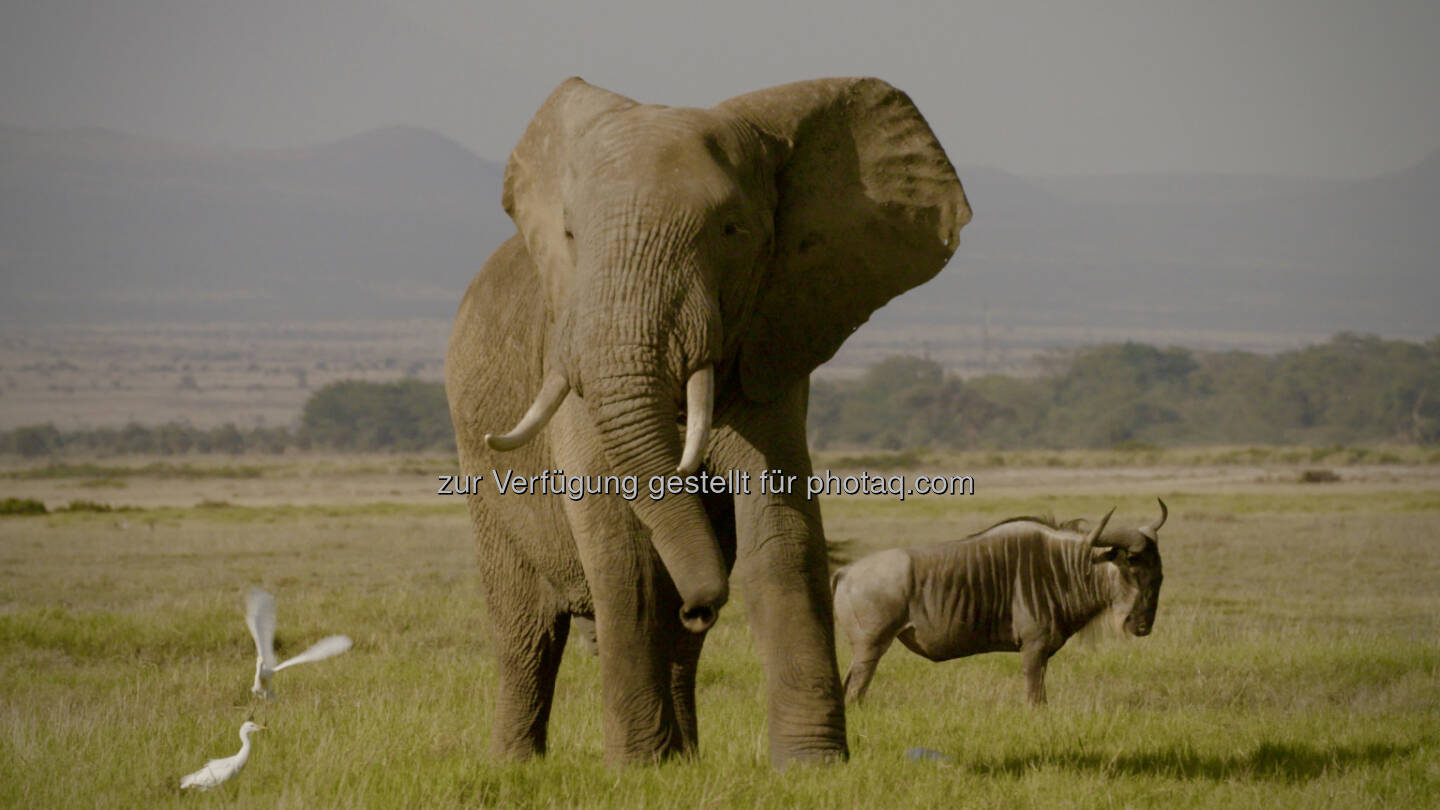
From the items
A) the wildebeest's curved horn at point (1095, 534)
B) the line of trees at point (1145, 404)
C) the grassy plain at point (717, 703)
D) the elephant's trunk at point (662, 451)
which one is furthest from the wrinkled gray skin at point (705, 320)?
the line of trees at point (1145, 404)

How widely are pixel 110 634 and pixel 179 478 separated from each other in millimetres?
54685

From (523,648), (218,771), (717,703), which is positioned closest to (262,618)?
(218,771)

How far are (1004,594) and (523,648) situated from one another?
3.18m

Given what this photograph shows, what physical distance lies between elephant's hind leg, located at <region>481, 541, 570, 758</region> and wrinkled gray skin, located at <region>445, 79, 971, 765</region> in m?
0.79

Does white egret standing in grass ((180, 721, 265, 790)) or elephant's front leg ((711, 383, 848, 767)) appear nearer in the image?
elephant's front leg ((711, 383, 848, 767))

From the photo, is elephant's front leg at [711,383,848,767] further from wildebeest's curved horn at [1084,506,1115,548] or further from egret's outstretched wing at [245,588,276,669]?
wildebeest's curved horn at [1084,506,1115,548]

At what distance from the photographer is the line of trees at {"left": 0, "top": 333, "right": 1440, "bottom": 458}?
108 meters

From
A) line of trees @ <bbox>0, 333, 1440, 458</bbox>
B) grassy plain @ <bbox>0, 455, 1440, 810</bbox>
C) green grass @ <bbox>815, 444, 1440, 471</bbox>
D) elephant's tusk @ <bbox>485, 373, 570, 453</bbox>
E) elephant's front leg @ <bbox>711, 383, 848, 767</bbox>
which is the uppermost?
elephant's tusk @ <bbox>485, 373, 570, 453</bbox>

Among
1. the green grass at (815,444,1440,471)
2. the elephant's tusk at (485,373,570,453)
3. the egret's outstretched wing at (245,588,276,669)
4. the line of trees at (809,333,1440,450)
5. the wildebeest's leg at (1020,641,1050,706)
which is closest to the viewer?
the elephant's tusk at (485,373,570,453)

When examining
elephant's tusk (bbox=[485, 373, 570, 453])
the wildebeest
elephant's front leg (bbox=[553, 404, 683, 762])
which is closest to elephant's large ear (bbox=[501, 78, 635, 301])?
elephant's tusk (bbox=[485, 373, 570, 453])

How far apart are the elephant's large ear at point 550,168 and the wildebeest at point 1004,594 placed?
4.08 meters

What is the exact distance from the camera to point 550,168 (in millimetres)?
6152

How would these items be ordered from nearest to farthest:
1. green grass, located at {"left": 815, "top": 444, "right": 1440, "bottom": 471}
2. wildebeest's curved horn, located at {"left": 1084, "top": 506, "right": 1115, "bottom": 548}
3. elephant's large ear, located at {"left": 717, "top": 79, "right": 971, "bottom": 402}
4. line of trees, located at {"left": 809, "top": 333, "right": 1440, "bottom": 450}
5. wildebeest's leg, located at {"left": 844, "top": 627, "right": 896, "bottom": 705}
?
elephant's large ear, located at {"left": 717, "top": 79, "right": 971, "bottom": 402}, wildebeest's curved horn, located at {"left": 1084, "top": 506, "right": 1115, "bottom": 548}, wildebeest's leg, located at {"left": 844, "top": 627, "right": 896, "bottom": 705}, green grass, located at {"left": 815, "top": 444, "right": 1440, "bottom": 471}, line of trees, located at {"left": 809, "top": 333, "right": 1440, "bottom": 450}

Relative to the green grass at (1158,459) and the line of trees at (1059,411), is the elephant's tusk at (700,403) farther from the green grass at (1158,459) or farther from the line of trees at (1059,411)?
the line of trees at (1059,411)
